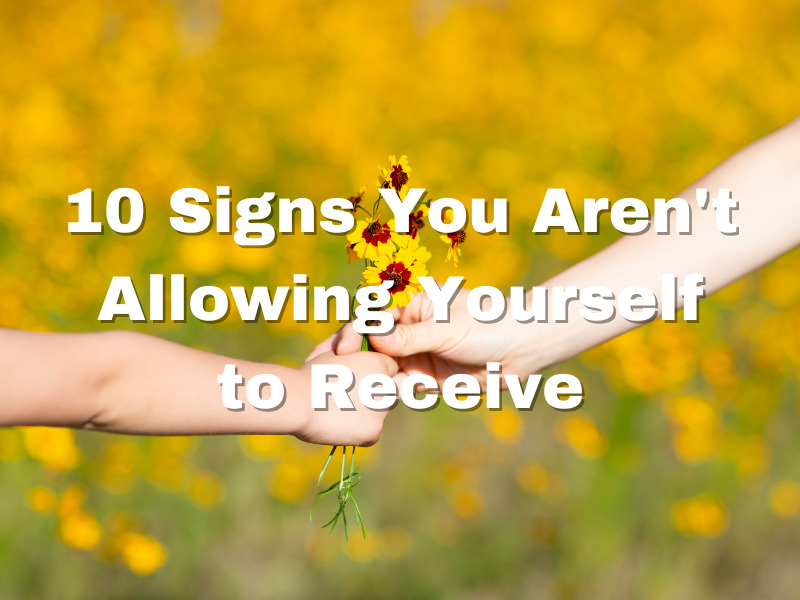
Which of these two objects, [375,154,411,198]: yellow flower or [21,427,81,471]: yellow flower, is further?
[21,427,81,471]: yellow flower

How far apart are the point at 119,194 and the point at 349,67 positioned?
1.40m

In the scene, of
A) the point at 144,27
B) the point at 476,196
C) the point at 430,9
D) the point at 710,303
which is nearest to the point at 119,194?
the point at 476,196

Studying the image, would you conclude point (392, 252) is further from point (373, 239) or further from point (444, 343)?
point (444, 343)

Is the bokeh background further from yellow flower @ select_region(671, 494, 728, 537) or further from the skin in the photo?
the skin

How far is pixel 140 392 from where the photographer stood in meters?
0.74

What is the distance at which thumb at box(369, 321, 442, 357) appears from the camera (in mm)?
913

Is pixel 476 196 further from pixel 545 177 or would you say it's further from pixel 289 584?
pixel 289 584

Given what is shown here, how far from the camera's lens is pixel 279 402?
2.64 ft

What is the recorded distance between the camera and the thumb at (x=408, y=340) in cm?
91

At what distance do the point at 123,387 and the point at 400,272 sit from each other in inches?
12.1

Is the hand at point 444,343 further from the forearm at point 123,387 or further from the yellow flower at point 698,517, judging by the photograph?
the yellow flower at point 698,517

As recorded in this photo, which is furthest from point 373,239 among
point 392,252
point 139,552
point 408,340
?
point 139,552

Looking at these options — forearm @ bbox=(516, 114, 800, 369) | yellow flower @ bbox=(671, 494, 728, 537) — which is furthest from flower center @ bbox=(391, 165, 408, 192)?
yellow flower @ bbox=(671, 494, 728, 537)

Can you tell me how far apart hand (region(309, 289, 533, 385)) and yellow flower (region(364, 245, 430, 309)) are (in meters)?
0.06
